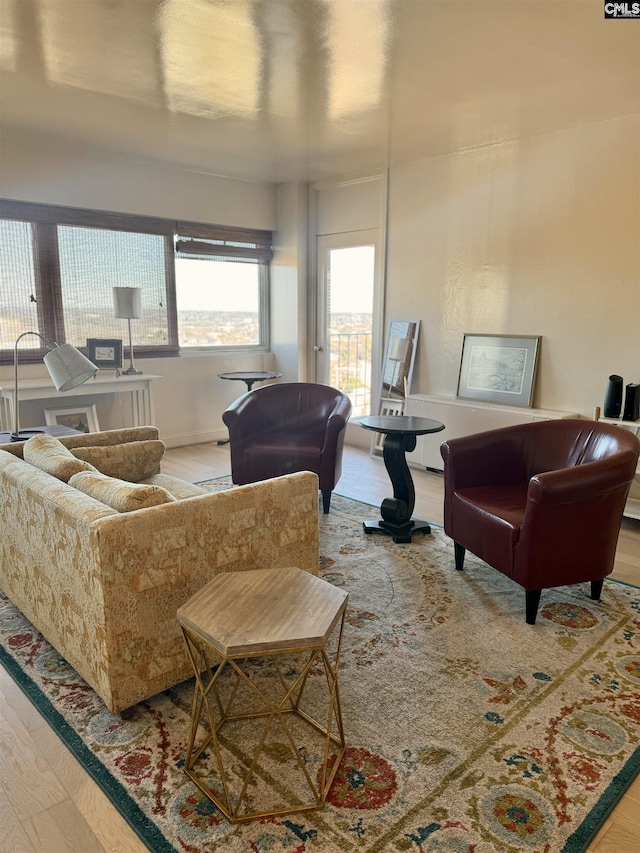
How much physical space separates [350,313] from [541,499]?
381 cm

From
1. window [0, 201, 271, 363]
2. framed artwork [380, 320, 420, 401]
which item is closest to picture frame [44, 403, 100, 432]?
window [0, 201, 271, 363]

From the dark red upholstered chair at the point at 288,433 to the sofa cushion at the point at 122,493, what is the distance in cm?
173

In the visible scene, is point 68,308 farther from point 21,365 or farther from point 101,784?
point 101,784

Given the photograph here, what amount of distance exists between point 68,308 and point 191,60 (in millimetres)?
2631

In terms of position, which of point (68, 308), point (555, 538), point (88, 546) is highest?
point (68, 308)

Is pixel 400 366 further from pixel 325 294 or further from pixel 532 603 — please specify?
pixel 532 603

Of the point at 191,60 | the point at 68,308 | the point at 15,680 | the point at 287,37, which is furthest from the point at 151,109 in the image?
the point at 15,680

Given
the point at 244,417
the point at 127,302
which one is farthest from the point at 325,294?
the point at 244,417

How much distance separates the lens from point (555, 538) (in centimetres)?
257

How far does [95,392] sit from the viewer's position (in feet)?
16.1

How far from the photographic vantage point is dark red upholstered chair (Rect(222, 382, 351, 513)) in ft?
12.6

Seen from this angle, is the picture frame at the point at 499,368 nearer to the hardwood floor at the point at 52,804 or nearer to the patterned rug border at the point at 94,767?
the hardwood floor at the point at 52,804

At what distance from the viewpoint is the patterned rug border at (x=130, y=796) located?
155 centimetres

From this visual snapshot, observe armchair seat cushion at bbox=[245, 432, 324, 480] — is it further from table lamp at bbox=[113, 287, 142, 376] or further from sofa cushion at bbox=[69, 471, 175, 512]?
table lamp at bbox=[113, 287, 142, 376]
